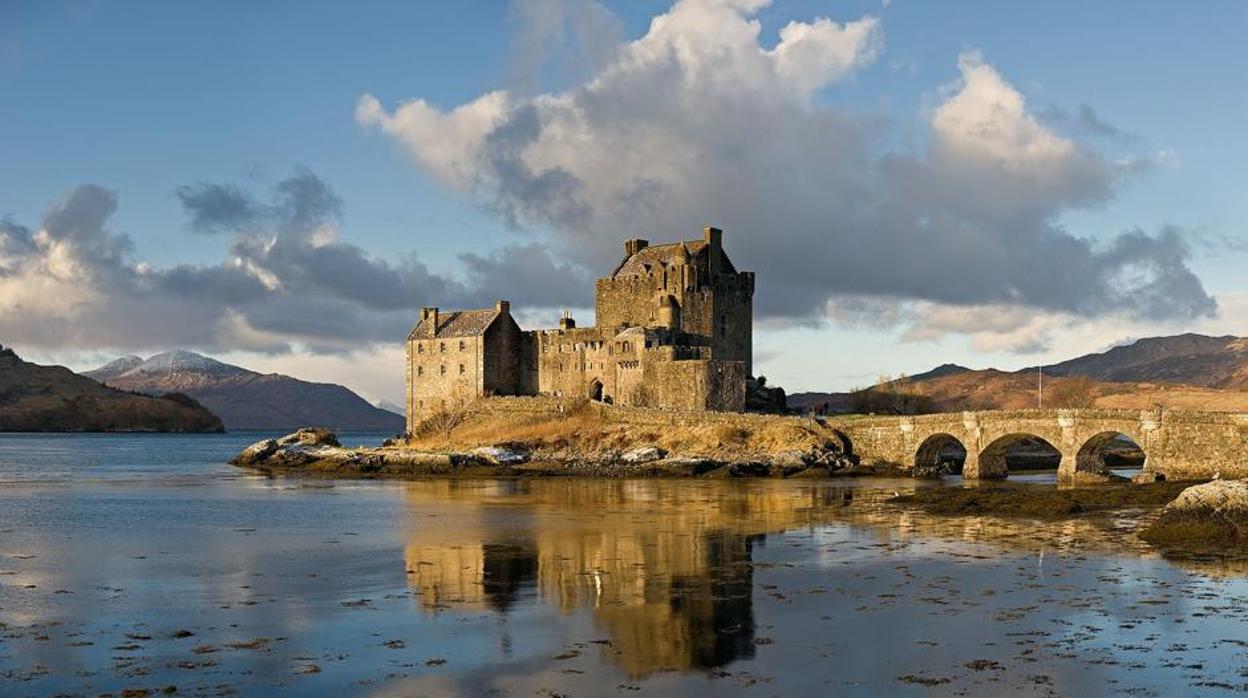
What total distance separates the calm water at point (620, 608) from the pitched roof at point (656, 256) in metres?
46.3

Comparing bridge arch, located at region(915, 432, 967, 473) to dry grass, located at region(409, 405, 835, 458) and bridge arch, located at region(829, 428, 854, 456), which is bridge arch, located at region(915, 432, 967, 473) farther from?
dry grass, located at region(409, 405, 835, 458)

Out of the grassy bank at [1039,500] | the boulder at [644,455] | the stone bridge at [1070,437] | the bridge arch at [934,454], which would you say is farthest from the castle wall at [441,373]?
the grassy bank at [1039,500]

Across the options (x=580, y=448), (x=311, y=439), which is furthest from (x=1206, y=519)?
(x=311, y=439)

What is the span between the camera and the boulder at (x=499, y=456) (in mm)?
75500

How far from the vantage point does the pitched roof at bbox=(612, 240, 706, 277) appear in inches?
3469

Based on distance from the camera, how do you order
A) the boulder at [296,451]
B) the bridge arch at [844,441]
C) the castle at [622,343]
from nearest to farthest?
the bridge arch at [844,441], the castle at [622,343], the boulder at [296,451]

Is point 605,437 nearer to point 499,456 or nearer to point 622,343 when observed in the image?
point 499,456

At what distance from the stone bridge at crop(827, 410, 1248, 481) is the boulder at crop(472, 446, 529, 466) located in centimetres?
1912

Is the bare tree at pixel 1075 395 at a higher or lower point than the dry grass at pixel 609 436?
higher

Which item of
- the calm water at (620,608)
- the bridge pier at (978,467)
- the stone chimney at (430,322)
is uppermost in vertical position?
the stone chimney at (430,322)

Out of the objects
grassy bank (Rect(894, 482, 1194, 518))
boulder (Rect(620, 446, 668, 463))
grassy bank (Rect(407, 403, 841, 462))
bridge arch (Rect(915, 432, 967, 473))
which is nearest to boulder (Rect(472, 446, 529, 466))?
grassy bank (Rect(407, 403, 841, 462))

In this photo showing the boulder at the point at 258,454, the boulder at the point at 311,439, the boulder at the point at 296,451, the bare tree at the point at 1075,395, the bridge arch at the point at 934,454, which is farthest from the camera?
the bare tree at the point at 1075,395

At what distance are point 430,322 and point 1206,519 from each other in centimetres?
7005

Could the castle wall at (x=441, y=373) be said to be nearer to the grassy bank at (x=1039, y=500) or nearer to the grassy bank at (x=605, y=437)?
the grassy bank at (x=605, y=437)
